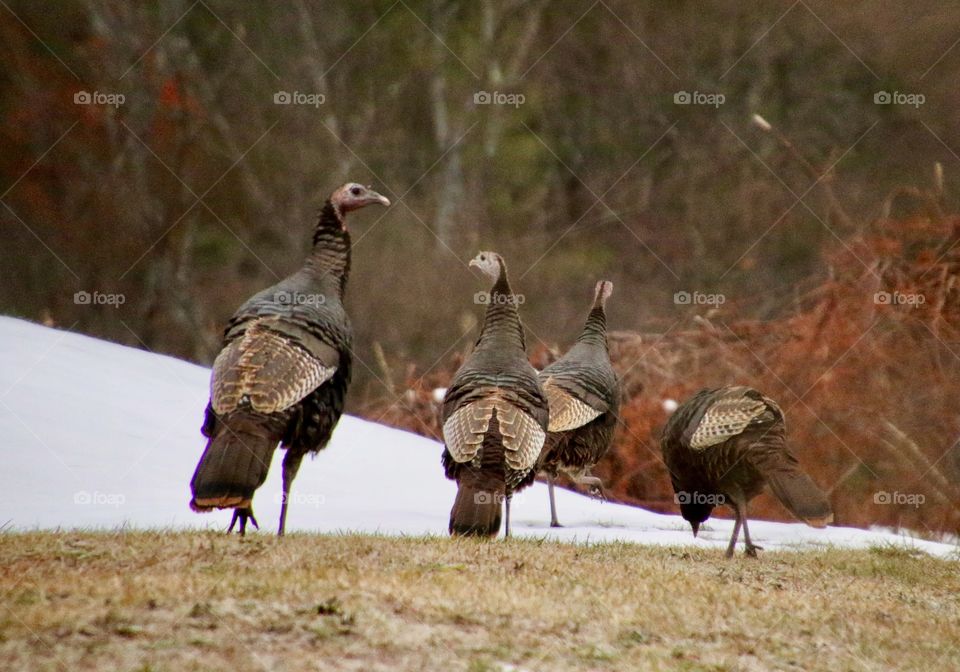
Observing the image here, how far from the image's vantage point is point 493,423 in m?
6.04

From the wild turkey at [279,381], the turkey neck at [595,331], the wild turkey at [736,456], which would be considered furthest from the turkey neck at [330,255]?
the turkey neck at [595,331]

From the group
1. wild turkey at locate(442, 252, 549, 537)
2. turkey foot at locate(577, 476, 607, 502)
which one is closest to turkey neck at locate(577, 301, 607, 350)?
turkey foot at locate(577, 476, 607, 502)

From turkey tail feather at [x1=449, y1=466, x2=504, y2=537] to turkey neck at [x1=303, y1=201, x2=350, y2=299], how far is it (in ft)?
4.06

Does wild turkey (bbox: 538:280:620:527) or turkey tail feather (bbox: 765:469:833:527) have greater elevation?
wild turkey (bbox: 538:280:620:527)

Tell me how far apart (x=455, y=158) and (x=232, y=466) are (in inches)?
450

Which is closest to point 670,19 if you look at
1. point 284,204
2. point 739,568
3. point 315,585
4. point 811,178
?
point 811,178

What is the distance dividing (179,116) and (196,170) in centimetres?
70

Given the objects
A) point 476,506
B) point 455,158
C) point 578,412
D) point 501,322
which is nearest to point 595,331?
point 578,412

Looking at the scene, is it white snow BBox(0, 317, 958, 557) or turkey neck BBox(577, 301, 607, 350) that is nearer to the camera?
white snow BBox(0, 317, 958, 557)

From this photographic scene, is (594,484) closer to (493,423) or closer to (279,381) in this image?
(493,423)

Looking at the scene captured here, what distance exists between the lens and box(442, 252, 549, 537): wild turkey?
5.81 metres

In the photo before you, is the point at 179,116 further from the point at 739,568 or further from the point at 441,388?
the point at 739,568

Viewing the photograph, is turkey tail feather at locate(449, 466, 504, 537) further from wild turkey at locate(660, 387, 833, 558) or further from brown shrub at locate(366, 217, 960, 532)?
brown shrub at locate(366, 217, 960, 532)

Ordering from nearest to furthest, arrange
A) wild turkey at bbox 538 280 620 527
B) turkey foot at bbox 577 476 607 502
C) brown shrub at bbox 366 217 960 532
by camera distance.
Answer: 1. wild turkey at bbox 538 280 620 527
2. turkey foot at bbox 577 476 607 502
3. brown shrub at bbox 366 217 960 532
